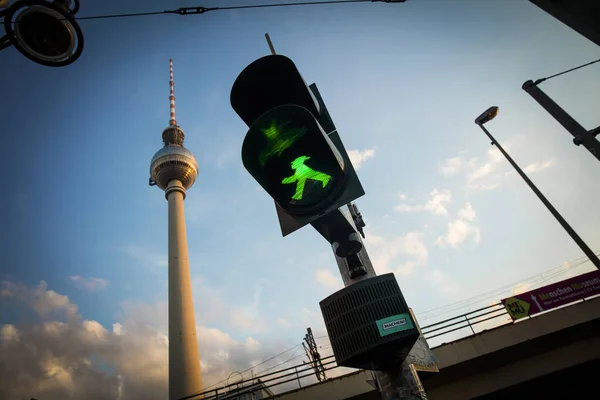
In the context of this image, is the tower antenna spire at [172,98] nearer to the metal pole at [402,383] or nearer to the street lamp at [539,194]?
the street lamp at [539,194]

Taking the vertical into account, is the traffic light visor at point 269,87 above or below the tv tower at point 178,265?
below

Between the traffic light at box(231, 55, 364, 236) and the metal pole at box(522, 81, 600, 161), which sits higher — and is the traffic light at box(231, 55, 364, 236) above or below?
below

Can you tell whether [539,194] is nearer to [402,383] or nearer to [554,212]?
[554,212]

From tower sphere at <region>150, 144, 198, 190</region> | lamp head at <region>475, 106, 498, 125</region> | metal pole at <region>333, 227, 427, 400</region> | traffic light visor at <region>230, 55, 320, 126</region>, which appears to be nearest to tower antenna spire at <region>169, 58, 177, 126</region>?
tower sphere at <region>150, 144, 198, 190</region>

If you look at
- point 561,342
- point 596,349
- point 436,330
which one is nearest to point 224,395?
point 436,330

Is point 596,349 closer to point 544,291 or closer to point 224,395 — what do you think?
point 544,291

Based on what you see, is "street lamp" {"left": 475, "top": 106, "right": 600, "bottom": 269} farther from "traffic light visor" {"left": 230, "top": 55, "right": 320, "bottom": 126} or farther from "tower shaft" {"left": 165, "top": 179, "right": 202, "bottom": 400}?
"tower shaft" {"left": 165, "top": 179, "right": 202, "bottom": 400}

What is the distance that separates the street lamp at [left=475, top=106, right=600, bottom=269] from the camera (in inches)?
341

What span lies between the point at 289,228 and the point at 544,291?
49.4 ft

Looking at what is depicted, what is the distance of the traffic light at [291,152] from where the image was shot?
207cm

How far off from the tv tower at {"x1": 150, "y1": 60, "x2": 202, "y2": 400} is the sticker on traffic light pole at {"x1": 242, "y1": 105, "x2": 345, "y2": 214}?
29.6 meters

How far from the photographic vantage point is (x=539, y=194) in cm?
1073

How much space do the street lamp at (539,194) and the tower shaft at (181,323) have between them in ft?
89.7

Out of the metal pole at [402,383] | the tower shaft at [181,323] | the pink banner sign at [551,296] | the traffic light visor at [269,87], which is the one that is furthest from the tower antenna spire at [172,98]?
the metal pole at [402,383]
